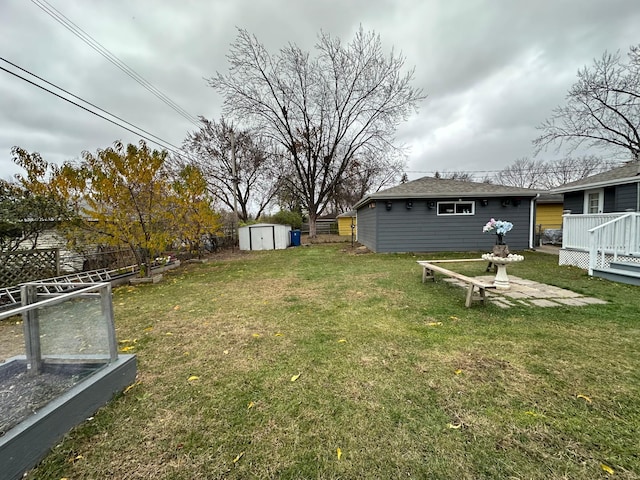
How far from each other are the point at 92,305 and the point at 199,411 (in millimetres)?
1279

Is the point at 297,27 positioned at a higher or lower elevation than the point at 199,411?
higher

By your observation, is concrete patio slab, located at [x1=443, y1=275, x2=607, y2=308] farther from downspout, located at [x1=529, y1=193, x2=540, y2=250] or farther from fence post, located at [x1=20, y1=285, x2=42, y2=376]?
downspout, located at [x1=529, y1=193, x2=540, y2=250]

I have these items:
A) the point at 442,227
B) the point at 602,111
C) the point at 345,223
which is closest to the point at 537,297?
the point at 442,227

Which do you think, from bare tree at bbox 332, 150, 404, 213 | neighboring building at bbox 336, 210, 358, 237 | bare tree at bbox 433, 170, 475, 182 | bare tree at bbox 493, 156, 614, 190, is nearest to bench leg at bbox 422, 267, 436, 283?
bare tree at bbox 332, 150, 404, 213

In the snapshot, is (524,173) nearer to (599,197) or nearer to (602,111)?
(602,111)

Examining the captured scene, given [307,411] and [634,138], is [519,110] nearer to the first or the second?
[634,138]

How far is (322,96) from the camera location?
17.3 metres

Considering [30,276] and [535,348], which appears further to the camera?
[30,276]

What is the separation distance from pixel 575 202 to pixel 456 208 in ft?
17.5

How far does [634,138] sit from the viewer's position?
1734cm

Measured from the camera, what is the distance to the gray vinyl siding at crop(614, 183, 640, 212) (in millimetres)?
9345

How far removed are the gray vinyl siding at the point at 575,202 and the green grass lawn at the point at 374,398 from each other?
9.70 m

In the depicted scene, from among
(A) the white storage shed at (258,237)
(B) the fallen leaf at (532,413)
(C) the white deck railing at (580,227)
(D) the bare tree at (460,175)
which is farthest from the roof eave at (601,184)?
(D) the bare tree at (460,175)

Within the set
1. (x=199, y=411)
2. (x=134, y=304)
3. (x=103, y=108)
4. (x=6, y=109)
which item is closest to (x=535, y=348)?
A: (x=199, y=411)
